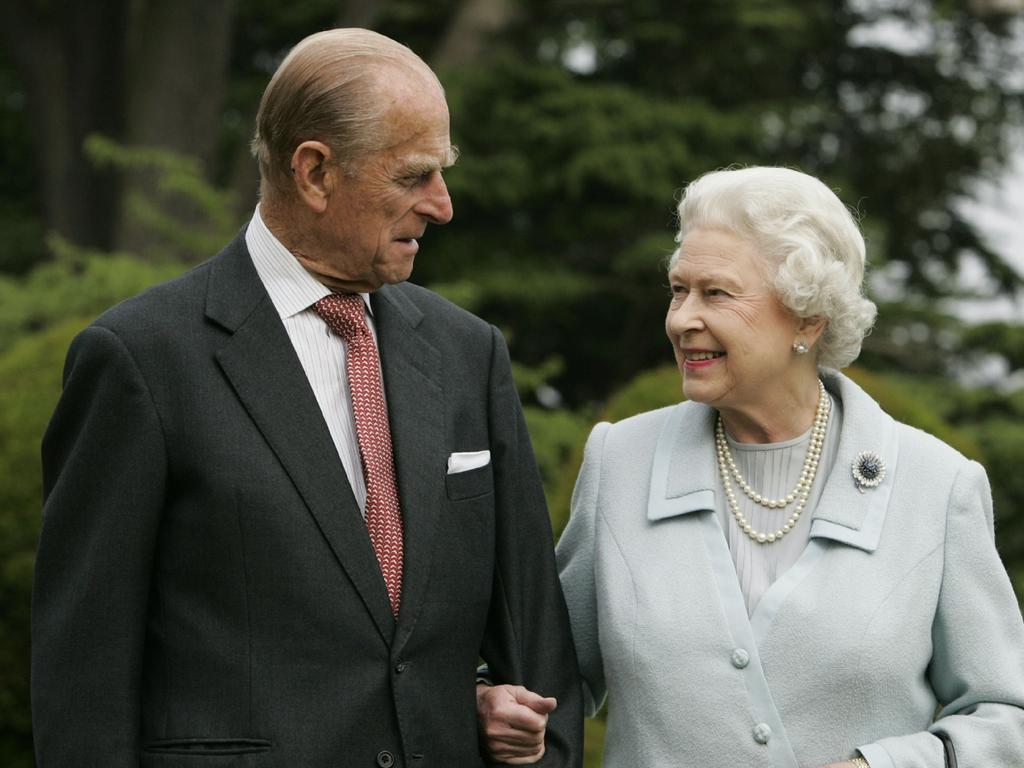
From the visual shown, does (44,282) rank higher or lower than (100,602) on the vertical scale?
higher

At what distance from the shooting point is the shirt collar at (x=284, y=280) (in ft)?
9.95

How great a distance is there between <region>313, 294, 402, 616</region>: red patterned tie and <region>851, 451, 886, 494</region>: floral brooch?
95 centimetres

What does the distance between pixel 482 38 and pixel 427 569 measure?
8.74 m

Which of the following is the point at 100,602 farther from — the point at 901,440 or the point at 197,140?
the point at 197,140

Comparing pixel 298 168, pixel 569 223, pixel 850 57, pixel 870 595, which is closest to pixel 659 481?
pixel 870 595

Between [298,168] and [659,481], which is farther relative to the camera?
[659,481]

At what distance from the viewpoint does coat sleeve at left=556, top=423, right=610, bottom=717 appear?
3.42 metres

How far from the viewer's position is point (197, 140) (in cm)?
1116

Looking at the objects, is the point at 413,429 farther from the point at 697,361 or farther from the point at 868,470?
the point at 868,470

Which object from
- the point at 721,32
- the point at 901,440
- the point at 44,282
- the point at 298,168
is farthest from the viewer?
the point at 721,32

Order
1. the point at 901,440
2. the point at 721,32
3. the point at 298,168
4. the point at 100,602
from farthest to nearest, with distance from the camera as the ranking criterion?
the point at 721,32 < the point at 901,440 < the point at 298,168 < the point at 100,602

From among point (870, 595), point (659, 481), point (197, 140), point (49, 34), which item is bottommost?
point (870, 595)

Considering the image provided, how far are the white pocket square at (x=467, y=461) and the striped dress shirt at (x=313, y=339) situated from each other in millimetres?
194

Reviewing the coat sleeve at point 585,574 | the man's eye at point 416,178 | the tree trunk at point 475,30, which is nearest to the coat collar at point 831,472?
the coat sleeve at point 585,574
